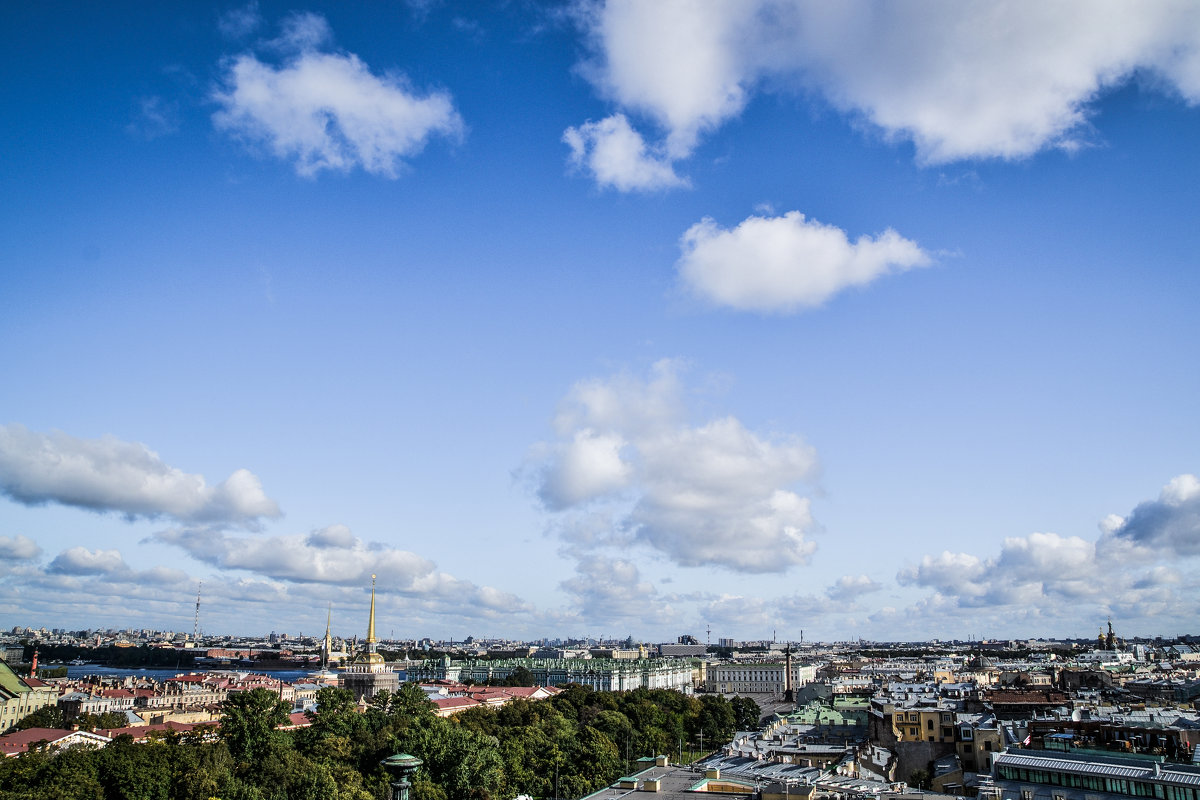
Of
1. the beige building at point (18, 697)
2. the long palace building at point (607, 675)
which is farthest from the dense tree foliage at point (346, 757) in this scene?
the long palace building at point (607, 675)

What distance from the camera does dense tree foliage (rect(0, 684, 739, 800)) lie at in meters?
46.0

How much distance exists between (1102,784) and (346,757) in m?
45.1

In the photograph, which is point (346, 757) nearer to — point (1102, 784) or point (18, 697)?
point (1102, 784)

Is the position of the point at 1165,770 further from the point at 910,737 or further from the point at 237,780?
the point at 237,780

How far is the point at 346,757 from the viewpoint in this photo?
60.8 meters

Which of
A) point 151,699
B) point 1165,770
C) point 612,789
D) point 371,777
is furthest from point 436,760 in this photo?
point 151,699

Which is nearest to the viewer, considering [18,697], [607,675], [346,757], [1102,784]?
[1102,784]

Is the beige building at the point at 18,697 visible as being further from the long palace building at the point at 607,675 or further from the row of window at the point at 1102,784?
the row of window at the point at 1102,784

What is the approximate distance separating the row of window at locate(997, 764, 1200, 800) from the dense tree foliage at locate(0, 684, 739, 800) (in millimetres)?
29835

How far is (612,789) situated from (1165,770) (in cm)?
2409

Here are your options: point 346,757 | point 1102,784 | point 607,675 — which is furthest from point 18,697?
point 1102,784

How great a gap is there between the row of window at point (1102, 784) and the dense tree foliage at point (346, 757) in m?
29.8

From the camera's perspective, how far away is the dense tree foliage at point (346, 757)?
46.0 metres

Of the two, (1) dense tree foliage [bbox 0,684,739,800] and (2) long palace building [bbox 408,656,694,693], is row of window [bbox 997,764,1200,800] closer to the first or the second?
(1) dense tree foliage [bbox 0,684,739,800]
